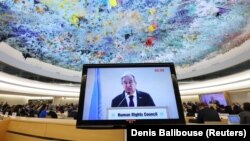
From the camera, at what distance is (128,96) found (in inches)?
36.6

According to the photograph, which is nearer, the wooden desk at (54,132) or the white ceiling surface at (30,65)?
the wooden desk at (54,132)

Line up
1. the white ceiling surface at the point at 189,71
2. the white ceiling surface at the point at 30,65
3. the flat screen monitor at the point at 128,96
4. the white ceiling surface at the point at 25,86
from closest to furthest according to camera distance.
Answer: the flat screen monitor at the point at 128,96
the white ceiling surface at the point at 30,65
the white ceiling surface at the point at 189,71
the white ceiling surface at the point at 25,86

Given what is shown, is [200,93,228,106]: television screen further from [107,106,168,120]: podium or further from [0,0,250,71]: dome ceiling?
[107,106,168,120]: podium

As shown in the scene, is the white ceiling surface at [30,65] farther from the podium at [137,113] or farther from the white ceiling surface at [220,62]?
the podium at [137,113]

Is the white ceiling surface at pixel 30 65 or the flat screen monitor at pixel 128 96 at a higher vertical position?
the white ceiling surface at pixel 30 65

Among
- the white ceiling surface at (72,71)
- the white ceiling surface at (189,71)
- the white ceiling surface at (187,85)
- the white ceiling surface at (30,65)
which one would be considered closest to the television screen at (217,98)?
the white ceiling surface at (187,85)

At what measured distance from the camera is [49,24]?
5.90 meters

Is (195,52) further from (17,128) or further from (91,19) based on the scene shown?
(17,128)

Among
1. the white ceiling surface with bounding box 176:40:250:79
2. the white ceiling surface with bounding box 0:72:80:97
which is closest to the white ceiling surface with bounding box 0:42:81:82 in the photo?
the white ceiling surface with bounding box 0:72:80:97

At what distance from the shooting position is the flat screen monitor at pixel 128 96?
2.78 ft

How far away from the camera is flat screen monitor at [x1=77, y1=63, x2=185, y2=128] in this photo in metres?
0.85

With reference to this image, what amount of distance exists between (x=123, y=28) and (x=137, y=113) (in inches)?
229

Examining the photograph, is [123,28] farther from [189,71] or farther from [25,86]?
[25,86]

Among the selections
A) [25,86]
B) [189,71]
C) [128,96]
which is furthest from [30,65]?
[128,96]
